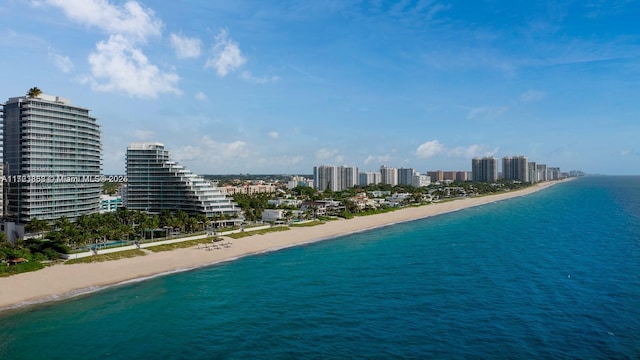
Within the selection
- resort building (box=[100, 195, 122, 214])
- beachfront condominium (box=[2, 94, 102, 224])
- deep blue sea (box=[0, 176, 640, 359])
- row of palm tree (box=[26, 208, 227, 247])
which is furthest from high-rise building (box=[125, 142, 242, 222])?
deep blue sea (box=[0, 176, 640, 359])

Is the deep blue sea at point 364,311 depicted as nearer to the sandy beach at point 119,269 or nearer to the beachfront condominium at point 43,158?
the sandy beach at point 119,269

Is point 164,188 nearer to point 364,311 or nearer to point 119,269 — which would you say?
point 119,269

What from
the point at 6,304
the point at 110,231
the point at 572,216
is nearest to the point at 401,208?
the point at 572,216

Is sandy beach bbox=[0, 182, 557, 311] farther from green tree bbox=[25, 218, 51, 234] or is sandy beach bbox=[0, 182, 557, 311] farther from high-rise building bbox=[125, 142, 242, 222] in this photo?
green tree bbox=[25, 218, 51, 234]

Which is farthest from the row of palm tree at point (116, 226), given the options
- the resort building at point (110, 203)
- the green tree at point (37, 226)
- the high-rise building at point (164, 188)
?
the resort building at point (110, 203)

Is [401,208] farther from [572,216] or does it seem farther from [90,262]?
[90,262]

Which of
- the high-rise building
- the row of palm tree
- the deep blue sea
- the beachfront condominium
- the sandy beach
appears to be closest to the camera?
the deep blue sea
